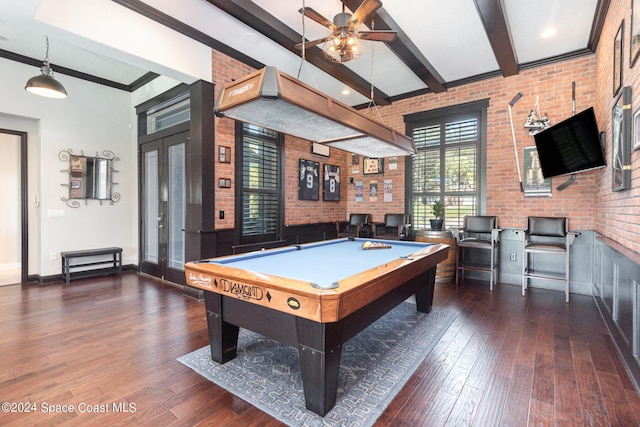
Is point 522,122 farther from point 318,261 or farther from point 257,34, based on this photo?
point 318,261

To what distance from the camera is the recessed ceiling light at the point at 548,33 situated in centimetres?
373

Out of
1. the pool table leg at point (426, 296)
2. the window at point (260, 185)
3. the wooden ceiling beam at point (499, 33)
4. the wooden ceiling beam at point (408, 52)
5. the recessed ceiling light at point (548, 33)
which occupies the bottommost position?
the pool table leg at point (426, 296)

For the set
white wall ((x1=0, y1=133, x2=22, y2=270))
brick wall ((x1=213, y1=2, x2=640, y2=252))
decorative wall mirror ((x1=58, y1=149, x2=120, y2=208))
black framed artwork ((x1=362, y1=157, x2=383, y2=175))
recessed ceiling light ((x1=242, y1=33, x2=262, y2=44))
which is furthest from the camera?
black framed artwork ((x1=362, y1=157, x2=383, y2=175))

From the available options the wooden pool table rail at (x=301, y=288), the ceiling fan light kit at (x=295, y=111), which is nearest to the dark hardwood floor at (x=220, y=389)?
the wooden pool table rail at (x=301, y=288)

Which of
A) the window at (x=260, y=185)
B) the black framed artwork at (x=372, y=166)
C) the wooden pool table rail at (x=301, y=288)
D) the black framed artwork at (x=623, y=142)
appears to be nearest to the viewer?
the wooden pool table rail at (x=301, y=288)

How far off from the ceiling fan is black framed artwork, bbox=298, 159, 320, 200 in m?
2.61

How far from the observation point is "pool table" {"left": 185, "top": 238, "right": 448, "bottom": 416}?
62.9 inches

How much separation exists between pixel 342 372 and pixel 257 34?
12.8ft

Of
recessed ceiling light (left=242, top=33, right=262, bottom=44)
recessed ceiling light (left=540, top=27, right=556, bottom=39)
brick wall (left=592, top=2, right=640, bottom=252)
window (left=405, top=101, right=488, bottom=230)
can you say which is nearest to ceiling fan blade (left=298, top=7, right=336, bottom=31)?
recessed ceiling light (left=242, top=33, right=262, bottom=44)

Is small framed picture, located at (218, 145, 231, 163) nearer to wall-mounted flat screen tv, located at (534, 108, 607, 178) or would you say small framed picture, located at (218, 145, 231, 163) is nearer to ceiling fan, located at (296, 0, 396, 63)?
ceiling fan, located at (296, 0, 396, 63)

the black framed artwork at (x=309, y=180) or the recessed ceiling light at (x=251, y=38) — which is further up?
the recessed ceiling light at (x=251, y=38)

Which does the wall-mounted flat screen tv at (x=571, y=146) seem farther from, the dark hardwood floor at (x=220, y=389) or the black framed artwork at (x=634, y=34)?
the dark hardwood floor at (x=220, y=389)

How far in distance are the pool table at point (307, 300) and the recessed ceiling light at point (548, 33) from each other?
3349mm

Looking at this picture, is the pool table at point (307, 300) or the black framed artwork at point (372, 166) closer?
the pool table at point (307, 300)
